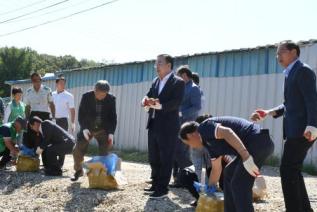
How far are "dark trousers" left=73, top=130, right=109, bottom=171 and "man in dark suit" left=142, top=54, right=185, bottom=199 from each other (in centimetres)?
162

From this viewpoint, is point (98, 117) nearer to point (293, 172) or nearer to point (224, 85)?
point (293, 172)

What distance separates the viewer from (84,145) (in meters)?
8.46

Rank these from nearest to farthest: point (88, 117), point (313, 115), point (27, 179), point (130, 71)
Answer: point (313, 115), point (88, 117), point (27, 179), point (130, 71)

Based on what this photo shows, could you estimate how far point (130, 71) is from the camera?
15508mm

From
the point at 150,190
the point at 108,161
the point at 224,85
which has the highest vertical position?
the point at 224,85

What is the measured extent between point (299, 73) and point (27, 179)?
555 centimetres

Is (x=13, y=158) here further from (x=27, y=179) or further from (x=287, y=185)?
(x=287, y=185)

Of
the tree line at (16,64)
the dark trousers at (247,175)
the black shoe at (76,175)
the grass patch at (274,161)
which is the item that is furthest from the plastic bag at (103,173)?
the tree line at (16,64)

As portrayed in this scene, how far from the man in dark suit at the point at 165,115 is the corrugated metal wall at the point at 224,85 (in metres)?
4.82

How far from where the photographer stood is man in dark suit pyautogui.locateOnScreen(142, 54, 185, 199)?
6504 millimetres

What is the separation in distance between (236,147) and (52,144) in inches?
214

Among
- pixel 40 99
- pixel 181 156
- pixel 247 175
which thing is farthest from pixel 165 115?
pixel 40 99

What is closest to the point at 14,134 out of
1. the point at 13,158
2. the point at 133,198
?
the point at 13,158

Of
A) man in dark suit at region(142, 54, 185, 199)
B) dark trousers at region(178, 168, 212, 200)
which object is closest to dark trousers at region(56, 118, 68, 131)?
man in dark suit at region(142, 54, 185, 199)
